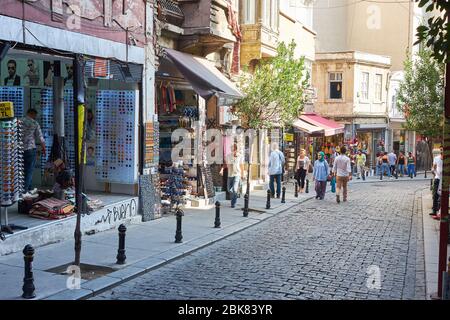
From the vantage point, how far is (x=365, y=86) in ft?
120

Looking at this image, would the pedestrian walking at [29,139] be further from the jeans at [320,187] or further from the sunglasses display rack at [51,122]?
the jeans at [320,187]

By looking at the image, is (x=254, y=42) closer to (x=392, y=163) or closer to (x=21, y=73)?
(x=21, y=73)

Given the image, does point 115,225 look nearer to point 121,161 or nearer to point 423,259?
point 121,161

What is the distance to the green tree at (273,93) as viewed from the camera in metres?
16.1

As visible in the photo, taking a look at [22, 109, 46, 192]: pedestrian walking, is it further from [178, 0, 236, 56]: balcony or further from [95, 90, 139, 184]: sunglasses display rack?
[178, 0, 236, 56]: balcony

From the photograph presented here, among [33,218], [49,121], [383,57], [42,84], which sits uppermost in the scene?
[383,57]

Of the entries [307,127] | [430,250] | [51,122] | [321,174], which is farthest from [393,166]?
[51,122]

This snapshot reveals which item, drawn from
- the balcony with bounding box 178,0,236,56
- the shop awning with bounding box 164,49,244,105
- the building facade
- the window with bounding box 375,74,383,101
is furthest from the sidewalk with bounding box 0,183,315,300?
the window with bounding box 375,74,383,101

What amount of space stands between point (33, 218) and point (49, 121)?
393 cm

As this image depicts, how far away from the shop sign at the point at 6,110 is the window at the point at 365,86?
3071 cm

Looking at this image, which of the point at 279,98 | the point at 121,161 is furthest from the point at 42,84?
the point at 279,98

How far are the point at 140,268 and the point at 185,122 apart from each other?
739cm

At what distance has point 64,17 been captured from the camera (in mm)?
10172

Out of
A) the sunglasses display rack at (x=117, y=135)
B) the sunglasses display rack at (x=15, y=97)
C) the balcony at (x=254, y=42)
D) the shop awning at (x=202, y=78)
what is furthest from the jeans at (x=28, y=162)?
the balcony at (x=254, y=42)
